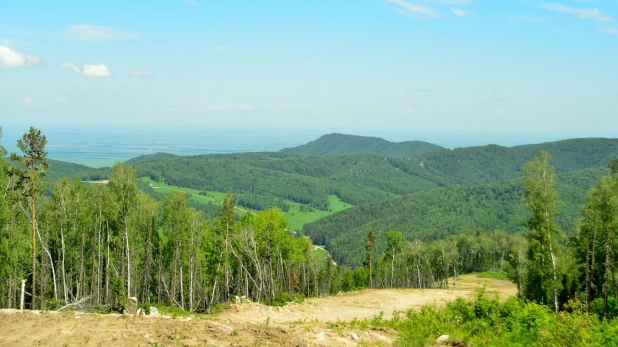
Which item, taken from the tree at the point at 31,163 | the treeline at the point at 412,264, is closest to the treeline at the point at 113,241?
the tree at the point at 31,163

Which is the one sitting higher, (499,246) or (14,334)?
(14,334)

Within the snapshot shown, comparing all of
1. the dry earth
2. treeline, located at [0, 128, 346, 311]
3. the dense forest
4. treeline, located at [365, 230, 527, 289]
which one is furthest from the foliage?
treeline, located at [365, 230, 527, 289]

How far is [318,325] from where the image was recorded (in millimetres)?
16906

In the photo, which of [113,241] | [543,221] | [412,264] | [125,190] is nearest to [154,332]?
[125,190]

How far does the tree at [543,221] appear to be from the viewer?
91.0 ft

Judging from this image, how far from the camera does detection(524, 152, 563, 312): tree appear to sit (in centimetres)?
2773

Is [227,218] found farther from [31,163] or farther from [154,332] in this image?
[154,332]

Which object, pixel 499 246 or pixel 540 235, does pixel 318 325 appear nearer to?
pixel 540 235

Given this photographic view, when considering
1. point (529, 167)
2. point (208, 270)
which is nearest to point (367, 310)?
point (529, 167)

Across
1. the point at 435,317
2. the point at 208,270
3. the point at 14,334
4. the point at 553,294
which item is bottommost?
the point at 208,270

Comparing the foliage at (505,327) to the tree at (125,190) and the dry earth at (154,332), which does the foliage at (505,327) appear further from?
the tree at (125,190)

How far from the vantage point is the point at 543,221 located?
27953 mm

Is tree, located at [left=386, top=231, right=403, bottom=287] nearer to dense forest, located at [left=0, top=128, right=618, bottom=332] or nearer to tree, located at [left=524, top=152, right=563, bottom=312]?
dense forest, located at [left=0, top=128, right=618, bottom=332]

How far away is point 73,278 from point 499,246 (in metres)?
88.4
